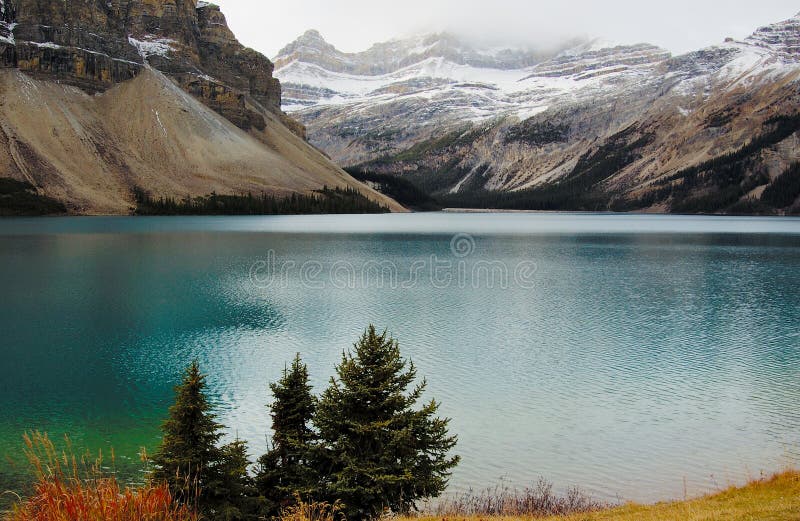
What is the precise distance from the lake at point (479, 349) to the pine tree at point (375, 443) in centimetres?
298

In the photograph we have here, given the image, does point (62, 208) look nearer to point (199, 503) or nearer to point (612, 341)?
point (612, 341)

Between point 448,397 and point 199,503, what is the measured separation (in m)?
14.3

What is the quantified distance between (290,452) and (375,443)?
2.11 metres

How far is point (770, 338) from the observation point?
121 ft

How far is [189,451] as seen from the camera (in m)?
13.4

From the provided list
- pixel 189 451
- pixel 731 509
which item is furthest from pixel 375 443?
pixel 731 509

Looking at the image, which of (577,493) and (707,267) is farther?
(707,267)

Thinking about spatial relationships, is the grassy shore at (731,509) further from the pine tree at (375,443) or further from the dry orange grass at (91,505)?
the dry orange grass at (91,505)

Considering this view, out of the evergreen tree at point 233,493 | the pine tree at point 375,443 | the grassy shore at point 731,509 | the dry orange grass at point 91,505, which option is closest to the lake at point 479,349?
the pine tree at point 375,443

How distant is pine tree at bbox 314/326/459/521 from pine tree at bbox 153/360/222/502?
2723 millimetres

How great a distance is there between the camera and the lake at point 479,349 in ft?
68.1

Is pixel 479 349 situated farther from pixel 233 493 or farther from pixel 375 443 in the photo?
pixel 233 493

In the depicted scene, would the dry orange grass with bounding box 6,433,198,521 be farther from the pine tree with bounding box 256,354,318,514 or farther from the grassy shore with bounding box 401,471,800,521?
the grassy shore with bounding box 401,471,800,521

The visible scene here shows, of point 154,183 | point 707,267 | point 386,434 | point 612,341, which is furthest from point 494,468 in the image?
point 154,183
